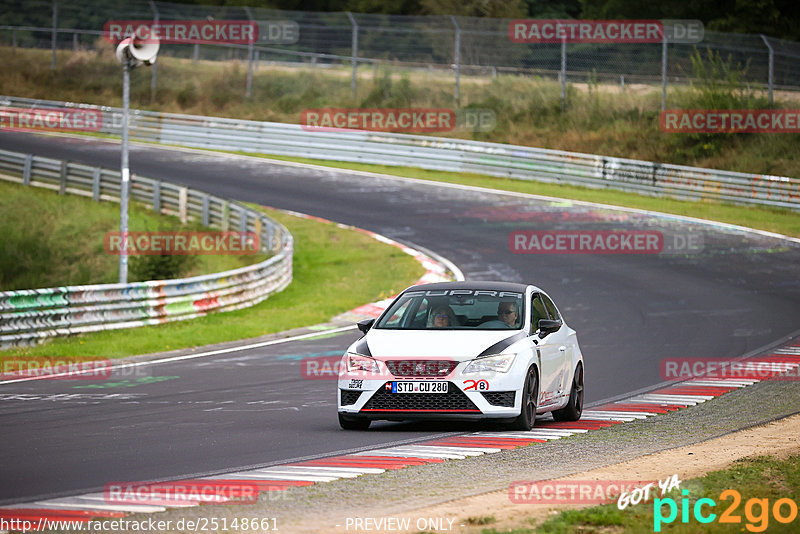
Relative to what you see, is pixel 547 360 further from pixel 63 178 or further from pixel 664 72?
pixel 664 72

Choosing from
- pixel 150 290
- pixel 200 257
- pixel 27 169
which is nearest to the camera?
pixel 150 290

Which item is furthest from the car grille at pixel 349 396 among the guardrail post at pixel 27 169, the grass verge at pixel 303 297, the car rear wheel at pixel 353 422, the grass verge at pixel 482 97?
the grass verge at pixel 482 97

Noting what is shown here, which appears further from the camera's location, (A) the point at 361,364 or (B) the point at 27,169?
(B) the point at 27,169

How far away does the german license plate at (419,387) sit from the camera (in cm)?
1084

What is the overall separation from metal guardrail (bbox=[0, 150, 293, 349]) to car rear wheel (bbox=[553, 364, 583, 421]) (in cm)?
923

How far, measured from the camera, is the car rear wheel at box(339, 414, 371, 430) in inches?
439

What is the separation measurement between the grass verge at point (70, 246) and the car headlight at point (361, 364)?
51.8 feet

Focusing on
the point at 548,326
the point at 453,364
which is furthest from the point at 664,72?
the point at 453,364

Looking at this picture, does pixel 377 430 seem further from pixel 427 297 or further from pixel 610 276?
pixel 610 276

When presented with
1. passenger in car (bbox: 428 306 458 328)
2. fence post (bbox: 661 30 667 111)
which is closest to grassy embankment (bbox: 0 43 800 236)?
fence post (bbox: 661 30 667 111)

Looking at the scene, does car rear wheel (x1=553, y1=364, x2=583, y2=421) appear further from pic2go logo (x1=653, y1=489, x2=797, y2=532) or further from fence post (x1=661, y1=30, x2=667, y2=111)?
fence post (x1=661, y1=30, x2=667, y2=111)

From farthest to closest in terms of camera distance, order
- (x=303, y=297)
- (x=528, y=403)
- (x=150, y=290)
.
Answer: (x=303, y=297), (x=150, y=290), (x=528, y=403)

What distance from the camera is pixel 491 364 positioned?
35.8 ft

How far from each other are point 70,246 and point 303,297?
8.54 m
